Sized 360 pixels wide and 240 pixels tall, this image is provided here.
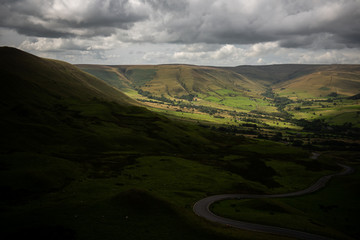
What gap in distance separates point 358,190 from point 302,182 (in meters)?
23.8

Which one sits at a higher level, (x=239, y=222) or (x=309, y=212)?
(x=239, y=222)

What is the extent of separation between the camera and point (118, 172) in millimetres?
101312

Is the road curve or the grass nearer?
the road curve

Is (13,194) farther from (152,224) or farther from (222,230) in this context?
(222,230)

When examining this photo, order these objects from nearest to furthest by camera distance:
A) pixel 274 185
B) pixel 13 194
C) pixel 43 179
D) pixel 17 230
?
1. pixel 17 230
2. pixel 13 194
3. pixel 43 179
4. pixel 274 185

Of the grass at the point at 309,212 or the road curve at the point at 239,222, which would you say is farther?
the grass at the point at 309,212

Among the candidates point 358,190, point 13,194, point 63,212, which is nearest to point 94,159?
point 13,194

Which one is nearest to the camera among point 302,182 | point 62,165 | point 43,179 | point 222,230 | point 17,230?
point 17,230

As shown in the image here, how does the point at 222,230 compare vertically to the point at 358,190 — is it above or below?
above

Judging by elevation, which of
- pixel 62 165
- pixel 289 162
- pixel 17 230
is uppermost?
pixel 17 230

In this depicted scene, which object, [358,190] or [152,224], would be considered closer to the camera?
[152,224]

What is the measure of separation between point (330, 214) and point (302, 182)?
45430mm

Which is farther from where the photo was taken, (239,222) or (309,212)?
(309,212)

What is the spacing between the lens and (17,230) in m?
42.1
